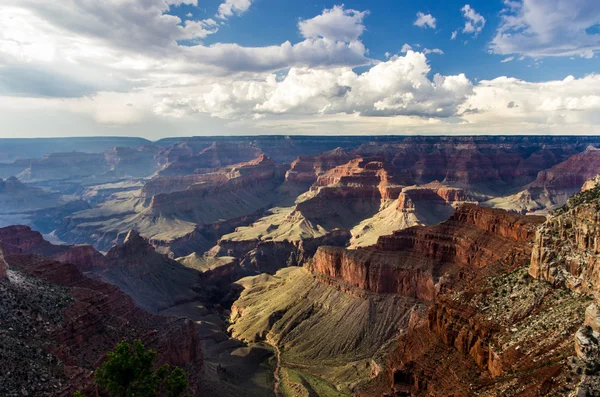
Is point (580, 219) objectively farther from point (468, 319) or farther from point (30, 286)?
point (30, 286)

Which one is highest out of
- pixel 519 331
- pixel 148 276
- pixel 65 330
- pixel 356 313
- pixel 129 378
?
pixel 519 331

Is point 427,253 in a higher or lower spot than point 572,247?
lower

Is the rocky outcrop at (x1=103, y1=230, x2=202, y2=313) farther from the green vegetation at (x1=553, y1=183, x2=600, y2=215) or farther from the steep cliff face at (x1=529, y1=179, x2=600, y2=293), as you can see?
the green vegetation at (x1=553, y1=183, x2=600, y2=215)

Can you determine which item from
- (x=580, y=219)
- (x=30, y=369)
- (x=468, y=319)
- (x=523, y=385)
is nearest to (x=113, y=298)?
(x=30, y=369)

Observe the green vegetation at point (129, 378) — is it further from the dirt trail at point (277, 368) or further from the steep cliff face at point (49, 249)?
the steep cliff face at point (49, 249)

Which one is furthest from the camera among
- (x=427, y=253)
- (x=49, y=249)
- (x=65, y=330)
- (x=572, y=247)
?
(x=49, y=249)

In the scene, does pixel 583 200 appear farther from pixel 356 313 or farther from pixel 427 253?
pixel 356 313

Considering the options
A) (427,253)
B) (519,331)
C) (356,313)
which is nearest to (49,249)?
(356,313)
